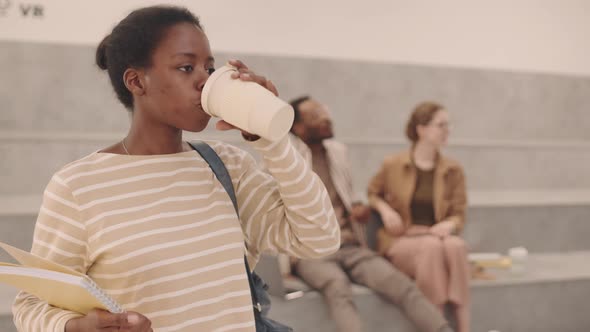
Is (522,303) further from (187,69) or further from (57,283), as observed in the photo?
(57,283)

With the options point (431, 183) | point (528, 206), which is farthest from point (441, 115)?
point (528, 206)

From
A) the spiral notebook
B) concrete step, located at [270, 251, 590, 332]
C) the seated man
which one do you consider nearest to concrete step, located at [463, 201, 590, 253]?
concrete step, located at [270, 251, 590, 332]

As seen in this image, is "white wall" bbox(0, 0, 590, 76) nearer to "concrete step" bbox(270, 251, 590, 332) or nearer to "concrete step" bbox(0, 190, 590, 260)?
"concrete step" bbox(0, 190, 590, 260)

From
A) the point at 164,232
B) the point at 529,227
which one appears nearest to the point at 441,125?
the point at 529,227

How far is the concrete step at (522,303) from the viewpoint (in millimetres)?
2822

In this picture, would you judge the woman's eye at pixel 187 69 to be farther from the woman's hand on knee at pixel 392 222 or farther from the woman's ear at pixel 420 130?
the woman's ear at pixel 420 130

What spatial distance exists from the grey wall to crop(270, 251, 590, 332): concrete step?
1.13m

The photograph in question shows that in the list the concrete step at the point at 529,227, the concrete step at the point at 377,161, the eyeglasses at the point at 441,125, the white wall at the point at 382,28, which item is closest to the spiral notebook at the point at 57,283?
the eyeglasses at the point at 441,125

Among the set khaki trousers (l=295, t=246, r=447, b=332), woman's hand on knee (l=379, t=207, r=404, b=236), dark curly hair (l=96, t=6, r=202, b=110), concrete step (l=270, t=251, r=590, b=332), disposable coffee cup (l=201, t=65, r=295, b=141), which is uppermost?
dark curly hair (l=96, t=6, r=202, b=110)

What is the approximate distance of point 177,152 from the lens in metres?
0.96

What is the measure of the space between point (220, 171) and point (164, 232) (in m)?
0.14

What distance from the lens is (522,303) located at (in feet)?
10.3

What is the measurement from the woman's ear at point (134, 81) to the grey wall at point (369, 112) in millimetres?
2671

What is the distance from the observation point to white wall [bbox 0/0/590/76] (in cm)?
369
